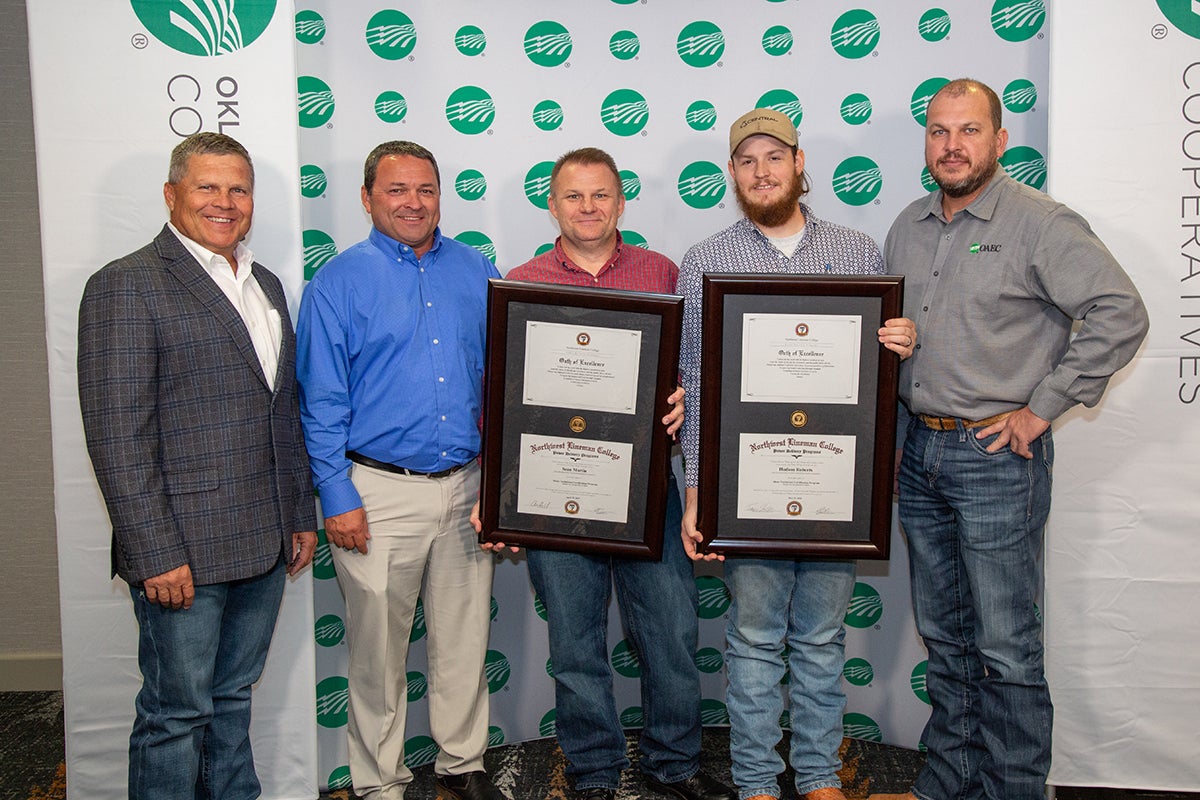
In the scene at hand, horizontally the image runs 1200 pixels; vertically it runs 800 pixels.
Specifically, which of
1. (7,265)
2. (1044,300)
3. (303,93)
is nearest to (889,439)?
(1044,300)

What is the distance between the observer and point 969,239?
254 centimetres

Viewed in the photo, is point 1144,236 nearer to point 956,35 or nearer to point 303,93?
point 956,35

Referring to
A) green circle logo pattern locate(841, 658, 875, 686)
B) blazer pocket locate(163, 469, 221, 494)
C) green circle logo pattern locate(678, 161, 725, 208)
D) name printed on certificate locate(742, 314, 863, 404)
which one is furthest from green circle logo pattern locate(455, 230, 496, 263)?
green circle logo pattern locate(841, 658, 875, 686)

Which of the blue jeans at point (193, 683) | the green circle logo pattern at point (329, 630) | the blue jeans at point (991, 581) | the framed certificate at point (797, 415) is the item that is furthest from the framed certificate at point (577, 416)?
the green circle logo pattern at point (329, 630)

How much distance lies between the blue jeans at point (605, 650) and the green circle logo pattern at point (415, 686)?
65 centimetres

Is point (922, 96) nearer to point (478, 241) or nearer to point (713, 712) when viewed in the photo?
point (478, 241)

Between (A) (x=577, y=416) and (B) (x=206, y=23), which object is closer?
(A) (x=577, y=416)

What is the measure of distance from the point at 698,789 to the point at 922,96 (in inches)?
95.4

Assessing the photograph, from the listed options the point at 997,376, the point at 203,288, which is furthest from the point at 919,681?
the point at 203,288

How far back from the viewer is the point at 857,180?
3156mm

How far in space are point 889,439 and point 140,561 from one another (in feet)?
6.35

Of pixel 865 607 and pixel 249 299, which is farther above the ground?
pixel 249 299

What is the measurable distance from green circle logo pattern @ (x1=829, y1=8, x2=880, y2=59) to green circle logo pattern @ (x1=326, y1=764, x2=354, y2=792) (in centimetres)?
303

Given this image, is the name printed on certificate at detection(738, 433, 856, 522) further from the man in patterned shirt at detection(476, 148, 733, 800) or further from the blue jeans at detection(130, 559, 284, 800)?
the blue jeans at detection(130, 559, 284, 800)
